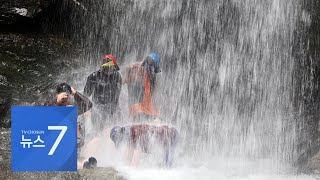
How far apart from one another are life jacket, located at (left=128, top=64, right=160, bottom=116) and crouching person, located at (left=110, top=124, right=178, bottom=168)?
1.83 feet

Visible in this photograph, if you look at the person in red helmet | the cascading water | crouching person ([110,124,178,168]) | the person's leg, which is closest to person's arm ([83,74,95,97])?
the person in red helmet

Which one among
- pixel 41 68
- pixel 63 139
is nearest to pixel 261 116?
pixel 41 68

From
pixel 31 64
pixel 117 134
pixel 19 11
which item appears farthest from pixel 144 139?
pixel 19 11

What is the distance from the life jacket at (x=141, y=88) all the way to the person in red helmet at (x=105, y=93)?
0.26 metres

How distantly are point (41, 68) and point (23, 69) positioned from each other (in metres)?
0.39

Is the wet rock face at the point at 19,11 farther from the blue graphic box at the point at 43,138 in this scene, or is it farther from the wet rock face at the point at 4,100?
the blue graphic box at the point at 43,138

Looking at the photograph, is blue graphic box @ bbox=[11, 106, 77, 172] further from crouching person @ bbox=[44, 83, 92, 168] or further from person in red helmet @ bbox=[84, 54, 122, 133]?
person in red helmet @ bbox=[84, 54, 122, 133]

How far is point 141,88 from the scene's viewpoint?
23.1ft

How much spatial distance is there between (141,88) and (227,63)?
4.25 metres

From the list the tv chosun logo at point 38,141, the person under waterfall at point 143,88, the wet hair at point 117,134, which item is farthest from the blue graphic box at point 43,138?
the person under waterfall at point 143,88

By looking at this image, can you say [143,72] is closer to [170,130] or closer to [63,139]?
[170,130]

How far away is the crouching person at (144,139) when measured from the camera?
618 centimetres

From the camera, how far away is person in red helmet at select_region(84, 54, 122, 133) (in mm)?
6930

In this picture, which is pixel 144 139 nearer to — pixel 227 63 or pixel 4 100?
pixel 4 100
